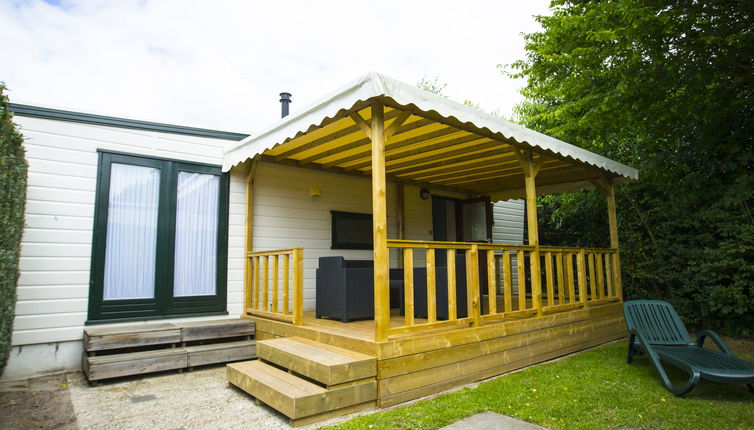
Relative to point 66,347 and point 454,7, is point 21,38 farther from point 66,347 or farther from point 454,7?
point 66,347

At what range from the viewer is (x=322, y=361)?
328 cm

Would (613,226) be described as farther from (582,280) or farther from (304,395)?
(304,395)

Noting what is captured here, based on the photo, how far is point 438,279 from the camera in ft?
15.2

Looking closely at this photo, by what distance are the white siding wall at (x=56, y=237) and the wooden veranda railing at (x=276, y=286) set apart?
5.71 feet

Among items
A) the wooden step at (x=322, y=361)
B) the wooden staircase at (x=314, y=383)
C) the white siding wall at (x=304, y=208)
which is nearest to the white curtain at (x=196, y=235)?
the white siding wall at (x=304, y=208)

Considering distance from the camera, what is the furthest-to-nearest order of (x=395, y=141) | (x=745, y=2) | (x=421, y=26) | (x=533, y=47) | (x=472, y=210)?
1. (x=421, y=26)
2. (x=472, y=210)
3. (x=533, y=47)
4. (x=395, y=141)
5. (x=745, y=2)

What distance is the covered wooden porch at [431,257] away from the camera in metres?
3.54

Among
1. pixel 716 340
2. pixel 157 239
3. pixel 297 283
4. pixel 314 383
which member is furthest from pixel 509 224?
pixel 314 383

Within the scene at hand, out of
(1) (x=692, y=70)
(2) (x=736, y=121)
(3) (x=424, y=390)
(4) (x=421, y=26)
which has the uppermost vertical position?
(4) (x=421, y=26)

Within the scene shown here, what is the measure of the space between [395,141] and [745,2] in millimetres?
4085

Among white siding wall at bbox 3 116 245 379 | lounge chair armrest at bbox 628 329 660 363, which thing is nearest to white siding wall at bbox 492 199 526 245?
lounge chair armrest at bbox 628 329 660 363

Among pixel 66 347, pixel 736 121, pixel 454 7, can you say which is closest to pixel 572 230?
pixel 736 121

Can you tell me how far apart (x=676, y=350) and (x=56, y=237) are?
20.3 ft

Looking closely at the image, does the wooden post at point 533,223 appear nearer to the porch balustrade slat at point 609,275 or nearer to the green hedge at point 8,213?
the porch balustrade slat at point 609,275
